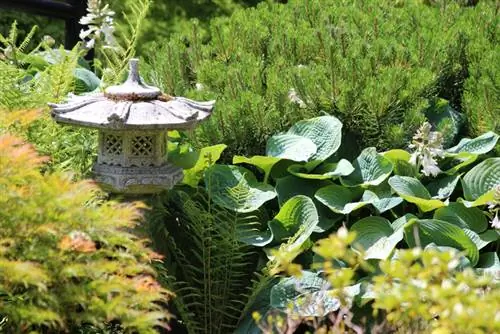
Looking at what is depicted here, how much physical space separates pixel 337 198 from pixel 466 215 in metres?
0.49

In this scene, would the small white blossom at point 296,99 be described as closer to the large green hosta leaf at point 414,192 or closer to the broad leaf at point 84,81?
the large green hosta leaf at point 414,192

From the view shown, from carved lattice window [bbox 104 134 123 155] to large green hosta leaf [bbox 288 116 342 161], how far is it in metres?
0.89

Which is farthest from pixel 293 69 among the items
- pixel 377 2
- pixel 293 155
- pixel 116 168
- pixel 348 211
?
pixel 377 2

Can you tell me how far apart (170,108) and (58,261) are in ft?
3.37

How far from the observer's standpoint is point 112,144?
3545 millimetres

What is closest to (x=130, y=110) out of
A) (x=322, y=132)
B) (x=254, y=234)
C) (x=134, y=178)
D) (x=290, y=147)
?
(x=134, y=178)

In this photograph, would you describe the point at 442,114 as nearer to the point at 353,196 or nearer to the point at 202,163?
the point at 353,196

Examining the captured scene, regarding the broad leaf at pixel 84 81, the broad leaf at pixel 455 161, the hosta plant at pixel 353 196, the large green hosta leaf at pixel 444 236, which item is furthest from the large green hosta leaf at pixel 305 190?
the broad leaf at pixel 84 81

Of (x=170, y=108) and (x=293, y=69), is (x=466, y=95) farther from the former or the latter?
(x=170, y=108)

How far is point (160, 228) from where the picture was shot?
12.4 ft

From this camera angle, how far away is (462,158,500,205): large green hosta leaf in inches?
157

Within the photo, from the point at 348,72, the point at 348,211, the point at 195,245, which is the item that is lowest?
the point at 195,245

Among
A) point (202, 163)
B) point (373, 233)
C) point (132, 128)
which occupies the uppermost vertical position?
point (132, 128)

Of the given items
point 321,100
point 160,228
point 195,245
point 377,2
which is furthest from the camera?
point 377,2
